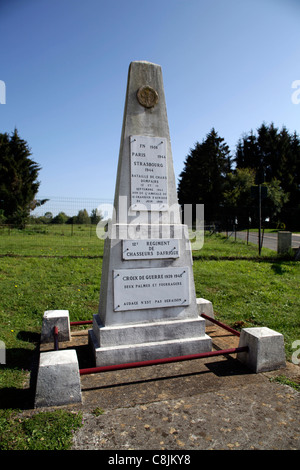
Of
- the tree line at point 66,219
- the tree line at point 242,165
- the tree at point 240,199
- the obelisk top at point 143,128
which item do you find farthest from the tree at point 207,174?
the obelisk top at point 143,128

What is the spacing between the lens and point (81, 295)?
6289 mm

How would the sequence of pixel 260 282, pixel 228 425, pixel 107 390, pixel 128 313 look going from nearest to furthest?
pixel 228 425 → pixel 107 390 → pixel 128 313 → pixel 260 282

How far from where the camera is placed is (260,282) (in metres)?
7.31

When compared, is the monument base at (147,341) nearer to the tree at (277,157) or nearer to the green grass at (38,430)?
the green grass at (38,430)

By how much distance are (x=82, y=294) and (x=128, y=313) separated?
2909 mm

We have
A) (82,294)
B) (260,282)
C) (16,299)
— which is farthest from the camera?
(260,282)

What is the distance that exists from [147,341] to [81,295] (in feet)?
9.80

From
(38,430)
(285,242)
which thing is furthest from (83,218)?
(38,430)

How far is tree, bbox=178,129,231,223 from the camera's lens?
145 ft

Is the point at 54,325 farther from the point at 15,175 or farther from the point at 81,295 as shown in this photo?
the point at 15,175

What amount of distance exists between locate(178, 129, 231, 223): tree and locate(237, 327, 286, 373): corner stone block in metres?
38.6

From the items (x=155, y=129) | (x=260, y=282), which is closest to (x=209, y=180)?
(x=260, y=282)
